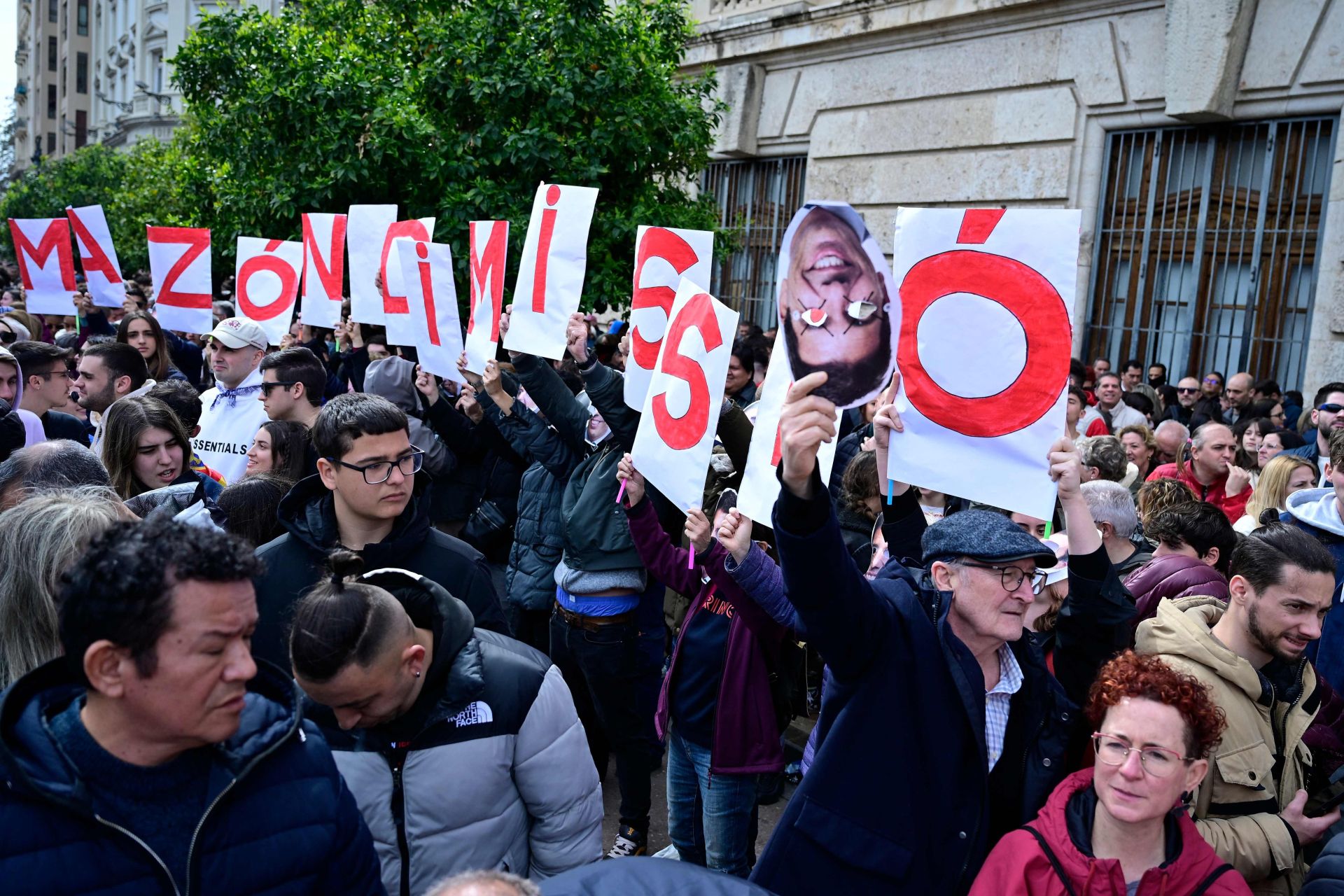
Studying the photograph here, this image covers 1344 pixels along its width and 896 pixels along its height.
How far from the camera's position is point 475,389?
5.91m

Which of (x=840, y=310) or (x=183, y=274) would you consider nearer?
(x=840, y=310)

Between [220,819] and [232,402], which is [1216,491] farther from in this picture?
[220,819]

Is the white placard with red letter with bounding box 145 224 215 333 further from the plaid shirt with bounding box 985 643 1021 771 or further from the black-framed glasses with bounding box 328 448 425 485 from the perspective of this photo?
the plaid shirt with bounding box 985 643 1021 771

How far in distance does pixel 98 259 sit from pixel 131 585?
8.40 meters

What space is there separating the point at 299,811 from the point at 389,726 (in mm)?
512

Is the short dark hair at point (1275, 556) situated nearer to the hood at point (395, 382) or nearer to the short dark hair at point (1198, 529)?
the short dark hair at point (1198, 529)

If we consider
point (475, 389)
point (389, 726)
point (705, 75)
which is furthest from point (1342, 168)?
point (389, 726)

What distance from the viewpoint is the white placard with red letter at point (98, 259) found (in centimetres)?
886

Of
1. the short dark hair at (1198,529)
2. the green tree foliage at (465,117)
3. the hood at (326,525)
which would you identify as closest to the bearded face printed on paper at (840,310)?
the hood at (326,525)

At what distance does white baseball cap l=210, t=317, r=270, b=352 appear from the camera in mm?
5770

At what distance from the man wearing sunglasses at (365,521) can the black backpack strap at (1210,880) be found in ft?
5.85

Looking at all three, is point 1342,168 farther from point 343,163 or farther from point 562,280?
point 343,163

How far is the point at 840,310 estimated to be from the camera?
238cm

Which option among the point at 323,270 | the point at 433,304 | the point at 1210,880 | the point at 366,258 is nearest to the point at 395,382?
the point at 433,304
